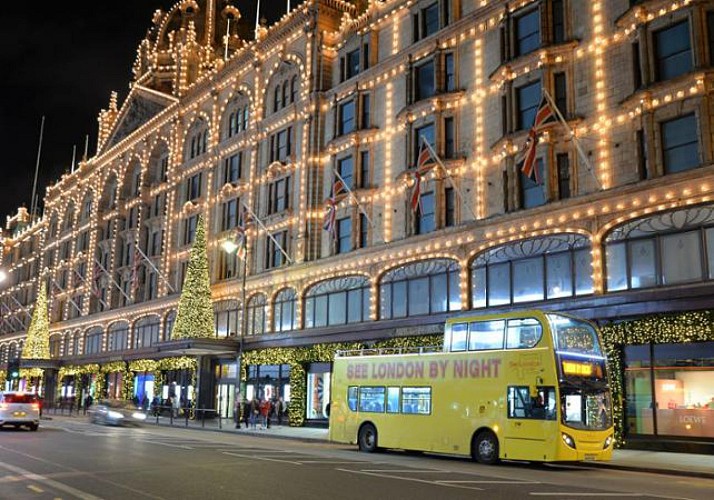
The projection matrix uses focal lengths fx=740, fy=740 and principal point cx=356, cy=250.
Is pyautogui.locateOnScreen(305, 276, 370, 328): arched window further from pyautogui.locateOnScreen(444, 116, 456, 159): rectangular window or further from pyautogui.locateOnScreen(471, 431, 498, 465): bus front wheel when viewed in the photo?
pyautogui.locateOnScreen(471, 431, 498, 465): bus front wheel

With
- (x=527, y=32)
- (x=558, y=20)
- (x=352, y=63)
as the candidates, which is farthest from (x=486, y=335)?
(x=352, y=63)

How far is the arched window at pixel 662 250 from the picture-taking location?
967 inches

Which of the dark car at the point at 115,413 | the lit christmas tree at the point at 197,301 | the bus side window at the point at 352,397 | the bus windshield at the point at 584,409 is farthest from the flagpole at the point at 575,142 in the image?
the dark car at the point at 115,413

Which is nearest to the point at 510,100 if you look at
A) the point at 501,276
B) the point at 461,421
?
the point at 501,276

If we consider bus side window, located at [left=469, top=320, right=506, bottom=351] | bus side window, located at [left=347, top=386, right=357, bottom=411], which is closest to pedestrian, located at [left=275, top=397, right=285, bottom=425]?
bus side window, located at [left=347, top=386, right=357, bottom=411]

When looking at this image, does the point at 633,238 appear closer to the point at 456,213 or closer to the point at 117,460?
the point at 456,213

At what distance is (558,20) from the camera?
3152 cm

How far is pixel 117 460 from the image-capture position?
1888 cm

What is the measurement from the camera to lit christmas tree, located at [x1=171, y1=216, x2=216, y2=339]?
46750 millimetres

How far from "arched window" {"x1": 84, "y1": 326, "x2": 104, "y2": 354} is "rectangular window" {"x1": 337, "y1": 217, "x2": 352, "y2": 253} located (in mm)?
34434

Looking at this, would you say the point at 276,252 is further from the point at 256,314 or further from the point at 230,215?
the point at 230,215

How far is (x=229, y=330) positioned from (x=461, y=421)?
29273 millimetres

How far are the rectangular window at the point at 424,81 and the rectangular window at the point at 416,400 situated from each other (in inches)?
722

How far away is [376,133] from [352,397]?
18104mm
